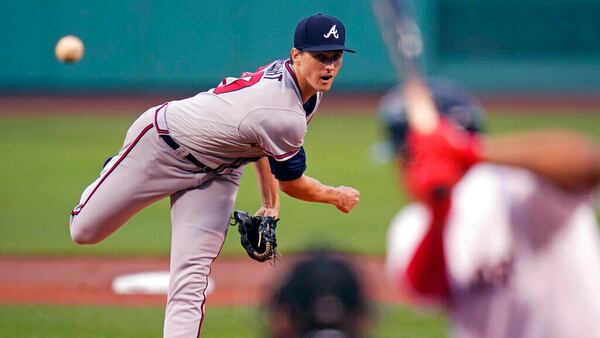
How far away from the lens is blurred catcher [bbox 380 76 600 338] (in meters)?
2.71

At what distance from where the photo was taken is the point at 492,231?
2.84 m

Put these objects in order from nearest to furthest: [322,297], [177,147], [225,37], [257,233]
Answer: [322,297]
[177,147]
[257,233]
[225,37]

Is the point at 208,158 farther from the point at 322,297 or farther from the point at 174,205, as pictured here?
the point at 322,297

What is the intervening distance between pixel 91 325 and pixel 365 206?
6.63m

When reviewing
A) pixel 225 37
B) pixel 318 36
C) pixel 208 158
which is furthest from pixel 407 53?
pixel 225 37

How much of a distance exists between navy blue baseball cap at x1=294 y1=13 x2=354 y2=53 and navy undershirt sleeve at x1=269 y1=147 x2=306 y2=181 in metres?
0.58

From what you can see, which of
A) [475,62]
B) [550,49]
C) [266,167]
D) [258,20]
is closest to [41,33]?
[258,20]

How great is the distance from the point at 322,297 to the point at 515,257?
0.84 meters

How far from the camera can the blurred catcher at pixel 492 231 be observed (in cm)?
271

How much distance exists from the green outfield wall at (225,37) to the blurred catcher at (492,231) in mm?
20947

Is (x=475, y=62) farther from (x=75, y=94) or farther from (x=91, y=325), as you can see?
(x=91, y=325)

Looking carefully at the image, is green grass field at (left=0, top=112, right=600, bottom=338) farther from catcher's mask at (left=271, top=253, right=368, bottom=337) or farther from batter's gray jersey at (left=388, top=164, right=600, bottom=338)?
batter's gray jersey at (left=388, top=164, right=600, bottom=338)

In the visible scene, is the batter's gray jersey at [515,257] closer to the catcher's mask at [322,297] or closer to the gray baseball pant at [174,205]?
the catcher's mask at [322,297]

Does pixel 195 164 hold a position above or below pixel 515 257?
above
